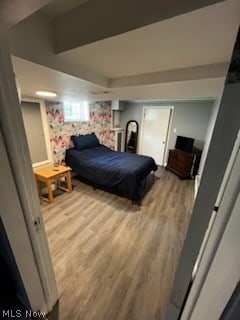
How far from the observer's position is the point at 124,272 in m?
1.61

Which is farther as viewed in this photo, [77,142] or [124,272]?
[77,142]

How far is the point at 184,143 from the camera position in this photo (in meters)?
4.12

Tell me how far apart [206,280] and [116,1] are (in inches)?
54.9

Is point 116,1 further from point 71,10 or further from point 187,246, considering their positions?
point 187,246

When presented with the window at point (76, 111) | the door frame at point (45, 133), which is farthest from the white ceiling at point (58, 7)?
the window at point (76, 111)

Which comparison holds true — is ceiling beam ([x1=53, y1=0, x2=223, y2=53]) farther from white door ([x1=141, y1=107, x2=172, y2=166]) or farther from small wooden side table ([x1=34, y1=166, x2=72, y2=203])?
white door ([x1=141, y1=107, x2=172, y2=166])

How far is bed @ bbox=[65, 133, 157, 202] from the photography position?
277 cm

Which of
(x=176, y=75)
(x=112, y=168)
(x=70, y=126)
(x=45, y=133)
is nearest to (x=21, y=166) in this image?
(x=176, y=75)

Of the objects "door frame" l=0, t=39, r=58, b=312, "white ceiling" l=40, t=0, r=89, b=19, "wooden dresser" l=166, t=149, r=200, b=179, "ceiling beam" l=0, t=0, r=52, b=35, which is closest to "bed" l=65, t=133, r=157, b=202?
"wooden dresser" l=166, t=149, r=200, b=179

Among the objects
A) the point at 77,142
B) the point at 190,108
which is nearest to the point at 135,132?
the point at 190,108

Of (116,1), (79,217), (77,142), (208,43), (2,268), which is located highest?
(116,1)

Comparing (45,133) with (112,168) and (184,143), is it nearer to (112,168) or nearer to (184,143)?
(112,168)

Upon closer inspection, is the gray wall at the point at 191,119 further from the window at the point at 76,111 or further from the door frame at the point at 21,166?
the door frame at the point at 21,166

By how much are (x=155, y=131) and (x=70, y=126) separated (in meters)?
2.75
